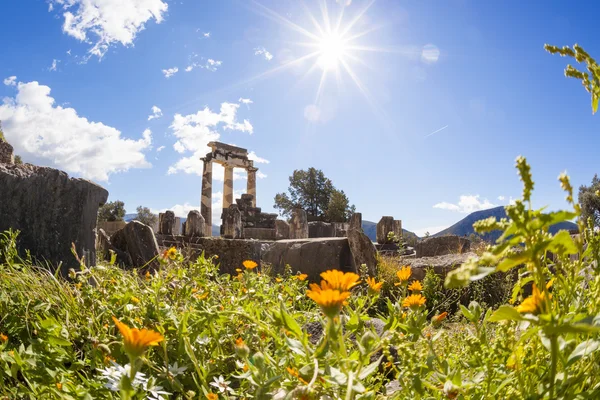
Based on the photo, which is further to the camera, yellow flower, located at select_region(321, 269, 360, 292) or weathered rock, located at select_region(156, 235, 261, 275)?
weathered rock, located at select_region(156, 235, 261, 275)

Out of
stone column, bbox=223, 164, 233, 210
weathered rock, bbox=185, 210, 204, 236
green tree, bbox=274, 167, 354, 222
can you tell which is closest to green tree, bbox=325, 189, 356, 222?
green tree, bbox=274, 167, 354, 222

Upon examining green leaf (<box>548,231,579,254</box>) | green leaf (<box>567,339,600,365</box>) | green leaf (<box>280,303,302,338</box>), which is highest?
green leaf (<box>548,231,579,254</box>)

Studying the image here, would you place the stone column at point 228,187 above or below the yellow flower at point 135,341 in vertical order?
above

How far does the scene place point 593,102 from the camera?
0.90 m

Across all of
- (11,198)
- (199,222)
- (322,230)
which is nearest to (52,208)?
(11,198)

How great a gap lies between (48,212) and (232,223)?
12.1 metres

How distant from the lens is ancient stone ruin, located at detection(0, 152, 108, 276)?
4016mm

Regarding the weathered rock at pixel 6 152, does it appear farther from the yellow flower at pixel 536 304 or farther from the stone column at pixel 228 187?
the stone column at pixel 228 187

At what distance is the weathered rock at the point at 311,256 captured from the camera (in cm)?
752

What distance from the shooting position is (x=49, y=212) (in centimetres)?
413

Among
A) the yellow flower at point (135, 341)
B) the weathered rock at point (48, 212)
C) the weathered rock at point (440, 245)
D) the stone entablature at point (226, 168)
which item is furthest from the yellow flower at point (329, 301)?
the stone entablature at point (226, 168)

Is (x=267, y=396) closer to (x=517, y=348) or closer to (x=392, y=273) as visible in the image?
(x=517, y=348)

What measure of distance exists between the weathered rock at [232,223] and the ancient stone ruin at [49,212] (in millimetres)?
11667

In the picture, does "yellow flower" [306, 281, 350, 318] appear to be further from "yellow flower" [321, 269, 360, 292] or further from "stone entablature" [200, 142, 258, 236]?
"stone entablature" [200, 142, 258, 236]
